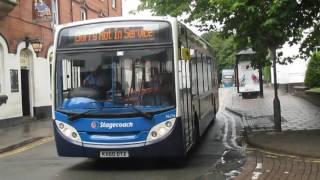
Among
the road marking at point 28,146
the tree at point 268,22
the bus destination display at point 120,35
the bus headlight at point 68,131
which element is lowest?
the road marking at point 28,146

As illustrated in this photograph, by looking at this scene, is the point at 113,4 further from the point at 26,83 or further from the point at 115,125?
the point at 115,125

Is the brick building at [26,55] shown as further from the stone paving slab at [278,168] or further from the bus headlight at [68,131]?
the stone paving slab at [278,168]

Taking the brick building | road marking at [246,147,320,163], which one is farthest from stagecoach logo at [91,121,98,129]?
the brick building

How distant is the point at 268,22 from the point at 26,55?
15402 millimetres

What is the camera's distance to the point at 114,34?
11297 millimetres

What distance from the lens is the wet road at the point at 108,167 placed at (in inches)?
421

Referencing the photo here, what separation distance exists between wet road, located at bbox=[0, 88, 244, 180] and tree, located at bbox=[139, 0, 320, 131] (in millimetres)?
2848

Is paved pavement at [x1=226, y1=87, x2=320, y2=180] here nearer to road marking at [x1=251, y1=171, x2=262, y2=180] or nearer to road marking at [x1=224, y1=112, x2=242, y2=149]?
road marking at [x1=251, y1=171, x2=262, y2=180]

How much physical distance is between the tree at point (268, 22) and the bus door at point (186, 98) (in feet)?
6.40

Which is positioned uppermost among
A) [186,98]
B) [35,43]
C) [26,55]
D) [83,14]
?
[83,14]

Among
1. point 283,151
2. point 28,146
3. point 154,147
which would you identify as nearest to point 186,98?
point 154,147

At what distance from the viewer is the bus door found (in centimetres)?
1128

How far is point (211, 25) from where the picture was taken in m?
20.9

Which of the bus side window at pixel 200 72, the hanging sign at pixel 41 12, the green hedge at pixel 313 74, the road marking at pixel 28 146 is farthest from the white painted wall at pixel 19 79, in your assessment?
the green hedge at pixel 313 74
